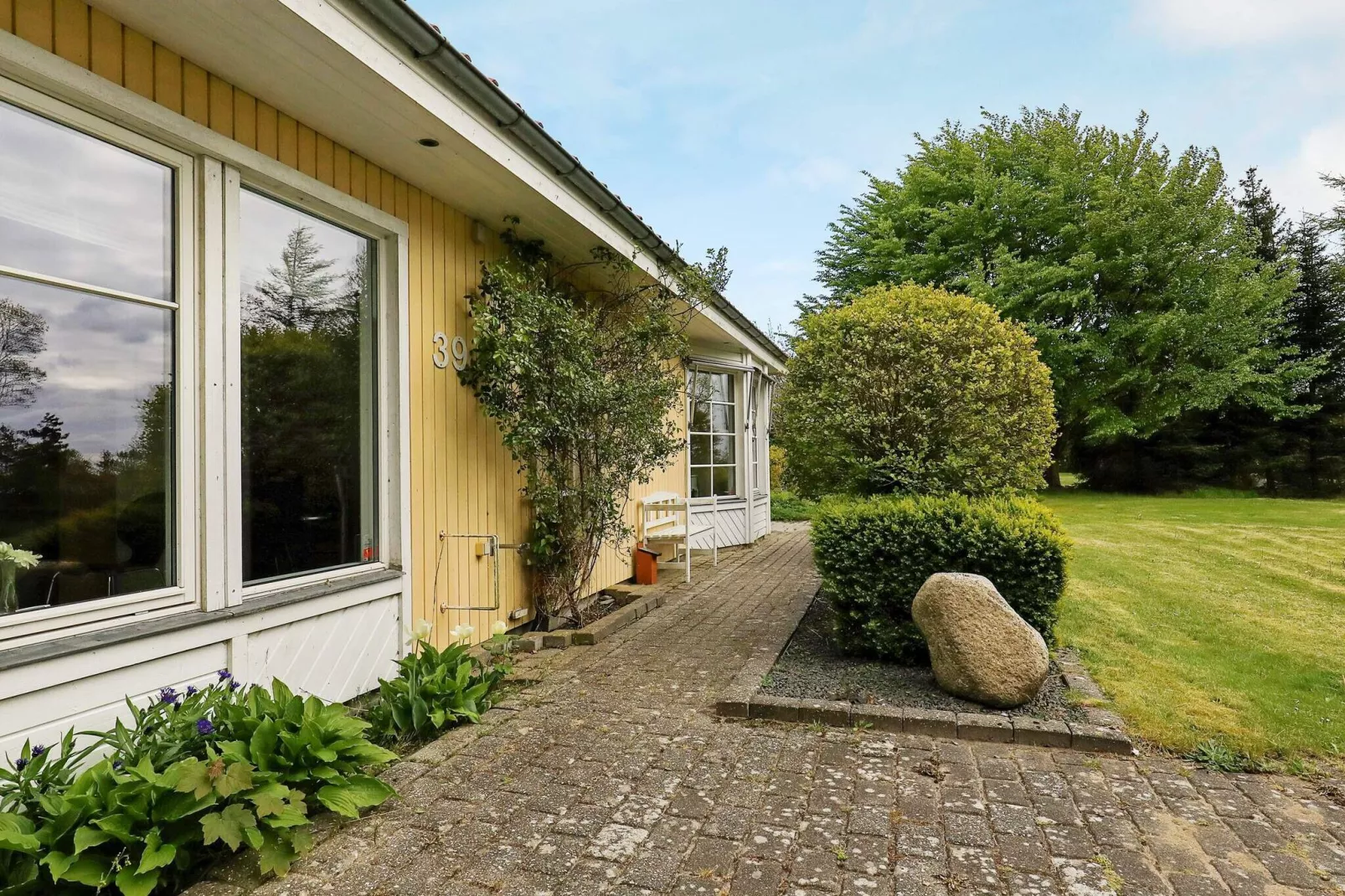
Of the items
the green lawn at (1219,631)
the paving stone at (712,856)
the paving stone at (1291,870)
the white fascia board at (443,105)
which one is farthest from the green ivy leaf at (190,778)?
the green lawn at (1219,631)

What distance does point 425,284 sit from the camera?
14.2 feet

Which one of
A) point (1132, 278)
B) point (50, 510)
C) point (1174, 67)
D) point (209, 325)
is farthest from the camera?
point (1132, 278)

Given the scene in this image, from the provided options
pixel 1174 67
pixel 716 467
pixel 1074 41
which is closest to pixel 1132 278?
pixel 1174 67

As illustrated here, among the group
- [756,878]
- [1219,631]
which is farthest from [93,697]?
[1219,631]

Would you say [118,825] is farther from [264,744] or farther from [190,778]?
[264,744]

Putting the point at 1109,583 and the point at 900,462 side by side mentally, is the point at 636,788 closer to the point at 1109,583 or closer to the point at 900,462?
the point at 900,462

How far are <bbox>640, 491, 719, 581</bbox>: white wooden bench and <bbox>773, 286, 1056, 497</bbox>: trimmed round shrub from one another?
2.24 meters

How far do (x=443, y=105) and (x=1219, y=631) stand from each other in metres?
6.18

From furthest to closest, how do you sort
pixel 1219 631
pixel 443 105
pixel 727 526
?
pixel 727 526, pixel 1219 631, pixel 443 105

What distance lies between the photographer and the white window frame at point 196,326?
7.91 feet

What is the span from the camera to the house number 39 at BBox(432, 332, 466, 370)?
175 inches

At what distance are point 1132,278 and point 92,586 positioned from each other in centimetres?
2117

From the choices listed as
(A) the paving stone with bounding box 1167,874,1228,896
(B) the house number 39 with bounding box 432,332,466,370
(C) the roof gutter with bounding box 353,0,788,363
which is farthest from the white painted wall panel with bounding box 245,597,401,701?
(A) the paving stone with bounding box 1167,874,1228,896

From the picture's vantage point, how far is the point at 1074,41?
353 inches
